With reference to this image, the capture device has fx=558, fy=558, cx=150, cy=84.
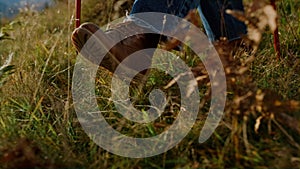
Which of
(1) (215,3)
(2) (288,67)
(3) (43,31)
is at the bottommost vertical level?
(3) (43,31)

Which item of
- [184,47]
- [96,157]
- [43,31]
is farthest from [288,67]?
[43,31]

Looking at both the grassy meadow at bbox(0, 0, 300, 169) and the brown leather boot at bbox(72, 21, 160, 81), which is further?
the brown leather boot at bbox(72, 21, 160, 81)

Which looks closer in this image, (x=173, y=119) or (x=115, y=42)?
(x=173, y=119)

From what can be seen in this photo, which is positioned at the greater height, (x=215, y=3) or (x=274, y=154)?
(x=215, y=3)

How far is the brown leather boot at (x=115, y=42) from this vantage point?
6.79ft

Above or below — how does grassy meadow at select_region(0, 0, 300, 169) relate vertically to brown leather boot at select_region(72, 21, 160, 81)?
below

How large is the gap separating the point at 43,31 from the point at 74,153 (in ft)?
7.70

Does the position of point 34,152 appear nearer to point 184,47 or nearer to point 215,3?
point 184,47

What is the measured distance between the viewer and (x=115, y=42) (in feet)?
6.95

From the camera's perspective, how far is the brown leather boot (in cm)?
207

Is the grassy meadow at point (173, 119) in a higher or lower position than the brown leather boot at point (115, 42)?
lower

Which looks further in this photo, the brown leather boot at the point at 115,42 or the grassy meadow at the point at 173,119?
the brown leather boot at the point at 115,42

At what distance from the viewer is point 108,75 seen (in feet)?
7.87

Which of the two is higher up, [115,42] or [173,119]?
[115,42]
